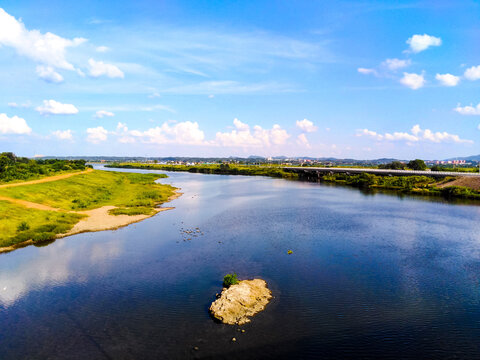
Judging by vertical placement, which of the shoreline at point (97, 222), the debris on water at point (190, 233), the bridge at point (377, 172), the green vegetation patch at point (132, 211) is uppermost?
the bridge at point (377, 172)

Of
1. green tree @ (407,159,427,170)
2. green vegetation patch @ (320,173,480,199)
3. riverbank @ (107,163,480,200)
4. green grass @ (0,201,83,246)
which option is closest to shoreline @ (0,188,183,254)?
green grass @ (0,201,83,246)

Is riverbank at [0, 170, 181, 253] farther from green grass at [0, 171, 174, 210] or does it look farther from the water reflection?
the water reflection

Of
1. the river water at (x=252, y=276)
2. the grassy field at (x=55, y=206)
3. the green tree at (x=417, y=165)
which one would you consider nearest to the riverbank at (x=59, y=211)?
the grassy field at (x=55, y=206)

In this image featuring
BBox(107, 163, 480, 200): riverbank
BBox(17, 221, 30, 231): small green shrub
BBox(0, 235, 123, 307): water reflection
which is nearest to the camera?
BBox(0, 235, 123, 307): water reflection

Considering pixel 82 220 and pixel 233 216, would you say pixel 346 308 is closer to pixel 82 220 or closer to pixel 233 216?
pixel 233 216

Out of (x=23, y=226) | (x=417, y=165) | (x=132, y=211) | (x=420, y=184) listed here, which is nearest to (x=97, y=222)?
(x=132, y=211)

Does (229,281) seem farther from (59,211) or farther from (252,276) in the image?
(59,211)

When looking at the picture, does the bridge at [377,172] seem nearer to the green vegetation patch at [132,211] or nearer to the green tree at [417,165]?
the green tree at [417,165]
